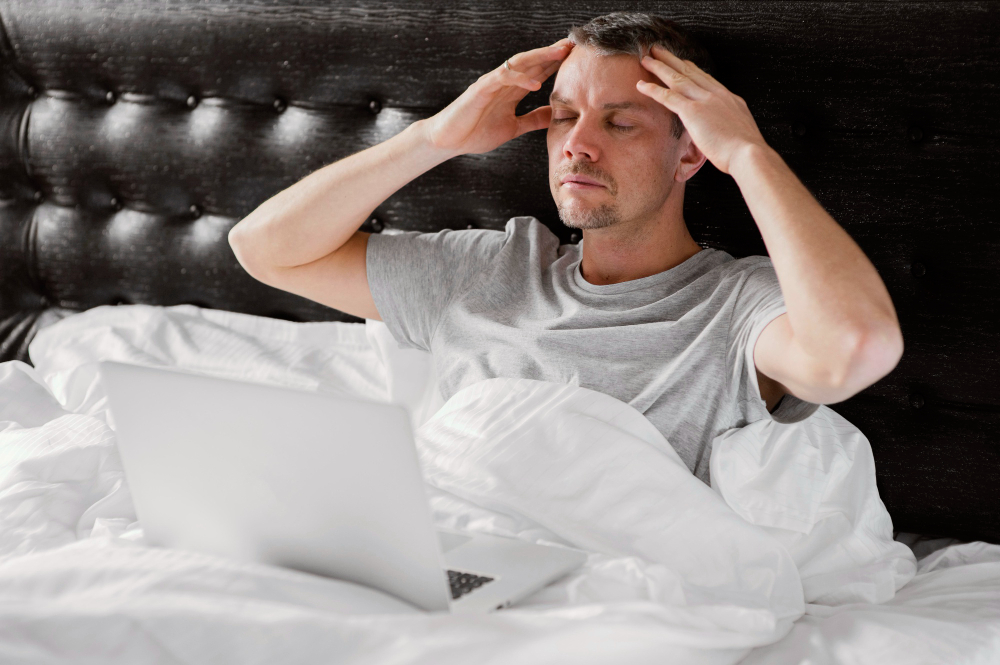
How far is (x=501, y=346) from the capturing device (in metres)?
1.31

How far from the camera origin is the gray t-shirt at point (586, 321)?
3.78 feet

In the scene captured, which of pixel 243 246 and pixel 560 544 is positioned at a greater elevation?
pixel 243 246

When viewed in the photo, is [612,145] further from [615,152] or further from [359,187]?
[359,187]

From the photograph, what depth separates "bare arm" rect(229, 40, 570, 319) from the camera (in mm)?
1312

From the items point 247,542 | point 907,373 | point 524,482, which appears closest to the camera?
point 247,542

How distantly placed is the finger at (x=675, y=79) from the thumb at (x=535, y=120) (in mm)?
240

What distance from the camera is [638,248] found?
132cm

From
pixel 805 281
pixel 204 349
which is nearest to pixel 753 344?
pixel 805 281

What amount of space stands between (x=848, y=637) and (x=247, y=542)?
666 millimetres

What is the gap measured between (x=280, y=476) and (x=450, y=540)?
28 cm

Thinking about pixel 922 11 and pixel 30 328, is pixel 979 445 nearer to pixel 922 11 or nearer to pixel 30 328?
pixel 922 11

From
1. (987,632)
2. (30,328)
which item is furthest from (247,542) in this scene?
(30,328)

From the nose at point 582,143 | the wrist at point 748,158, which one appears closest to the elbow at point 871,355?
the wrist at point 748,158

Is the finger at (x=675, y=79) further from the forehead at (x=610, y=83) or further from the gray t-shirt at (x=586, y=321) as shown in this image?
the gray t-shirt at (x=586, y=321)
